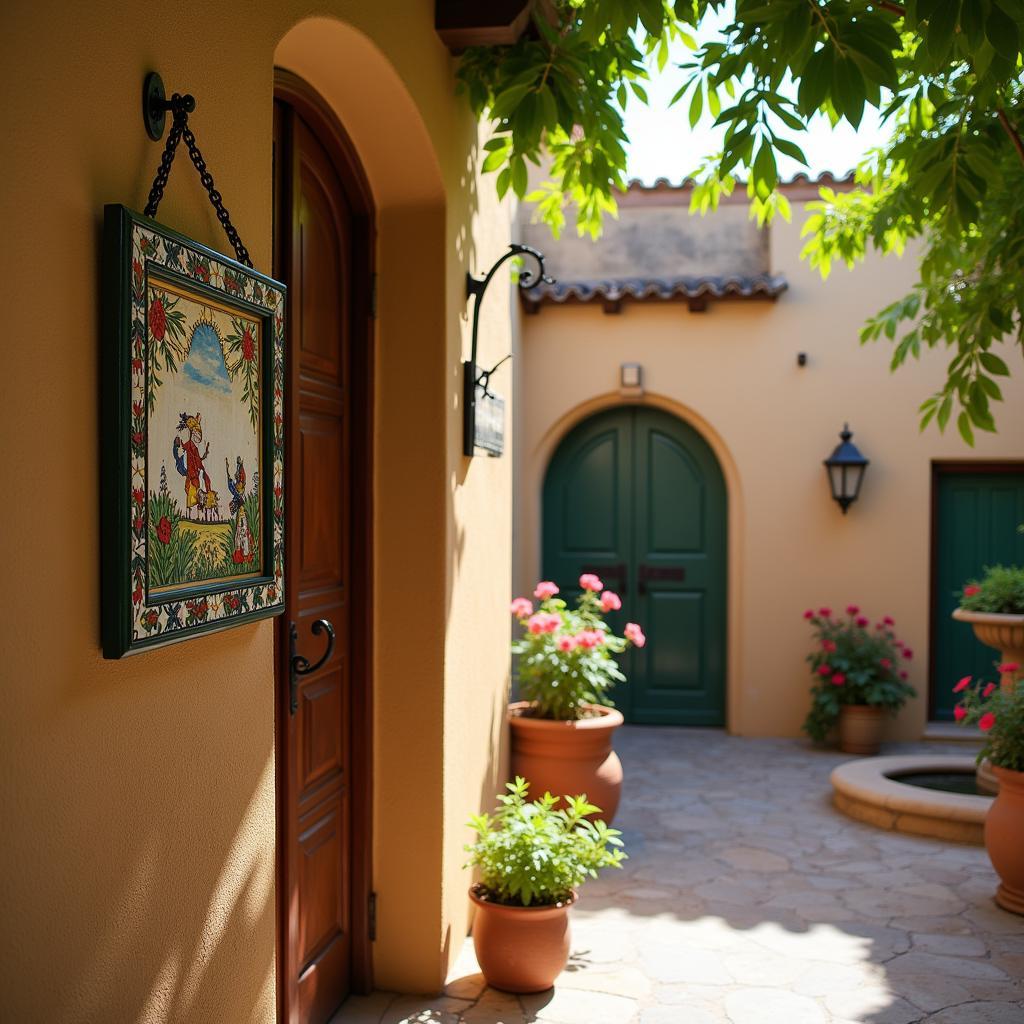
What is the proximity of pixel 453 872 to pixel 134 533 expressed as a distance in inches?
97.1

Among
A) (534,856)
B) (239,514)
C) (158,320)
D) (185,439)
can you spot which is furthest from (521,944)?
(158,320)

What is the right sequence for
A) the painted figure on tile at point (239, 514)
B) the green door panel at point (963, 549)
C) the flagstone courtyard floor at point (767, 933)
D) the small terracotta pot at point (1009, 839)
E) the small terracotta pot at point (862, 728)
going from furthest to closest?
the green door panel at point (963, 549), the small terracotta pot at point (862, 728), the small terracotta pot at point (1009, 839), the flagstone courtyard floor at point (767, 933), the painted figure on tile at point (239, 514)

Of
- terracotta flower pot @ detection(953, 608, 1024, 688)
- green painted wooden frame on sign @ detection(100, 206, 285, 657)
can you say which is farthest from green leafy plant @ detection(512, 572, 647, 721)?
green painted wooden frame on sign @ detection(100, 206, 285, 657)

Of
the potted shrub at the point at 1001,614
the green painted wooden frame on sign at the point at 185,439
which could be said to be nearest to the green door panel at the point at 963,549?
the potted shrub at the point at 1001,614

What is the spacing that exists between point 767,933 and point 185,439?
11.2 feet

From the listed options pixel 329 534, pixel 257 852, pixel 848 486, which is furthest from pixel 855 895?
pixel 848 486

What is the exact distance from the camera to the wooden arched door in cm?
294

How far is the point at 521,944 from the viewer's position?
3.50 meters

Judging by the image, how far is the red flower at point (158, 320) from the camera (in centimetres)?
166

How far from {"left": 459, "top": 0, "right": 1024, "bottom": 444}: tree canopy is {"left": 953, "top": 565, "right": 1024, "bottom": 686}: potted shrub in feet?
7.42

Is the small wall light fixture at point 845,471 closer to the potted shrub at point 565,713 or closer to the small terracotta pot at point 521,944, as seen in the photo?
the potted shrub at point 565,713

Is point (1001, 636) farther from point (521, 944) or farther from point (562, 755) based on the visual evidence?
point (521, 944)

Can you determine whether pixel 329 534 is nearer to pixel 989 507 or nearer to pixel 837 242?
pixel 837 242

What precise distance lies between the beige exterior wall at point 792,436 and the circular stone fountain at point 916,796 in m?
1.63
